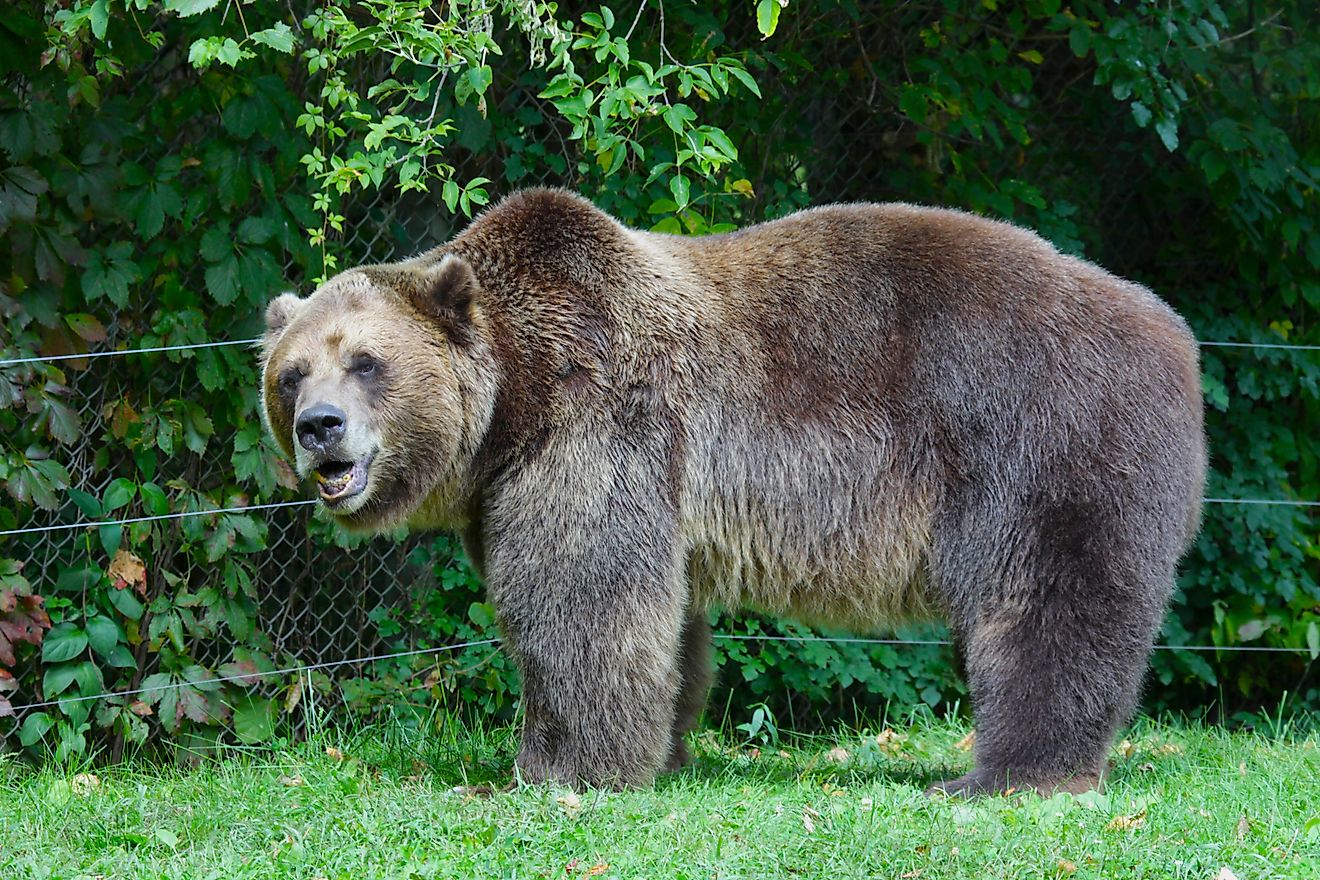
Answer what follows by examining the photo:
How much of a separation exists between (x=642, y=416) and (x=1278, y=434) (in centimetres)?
422

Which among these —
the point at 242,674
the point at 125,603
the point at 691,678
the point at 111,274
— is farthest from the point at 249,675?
the point at 691,678

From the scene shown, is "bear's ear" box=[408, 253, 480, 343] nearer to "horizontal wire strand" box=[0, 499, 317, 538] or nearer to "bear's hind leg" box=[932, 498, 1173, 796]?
"horizontal wire strand" box=[0, 499, 317, 538]

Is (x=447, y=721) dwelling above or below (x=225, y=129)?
below

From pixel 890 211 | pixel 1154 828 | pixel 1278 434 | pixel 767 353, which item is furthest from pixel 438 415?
pixel 1278 434

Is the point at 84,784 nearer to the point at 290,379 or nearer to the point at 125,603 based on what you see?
the point at 125,603

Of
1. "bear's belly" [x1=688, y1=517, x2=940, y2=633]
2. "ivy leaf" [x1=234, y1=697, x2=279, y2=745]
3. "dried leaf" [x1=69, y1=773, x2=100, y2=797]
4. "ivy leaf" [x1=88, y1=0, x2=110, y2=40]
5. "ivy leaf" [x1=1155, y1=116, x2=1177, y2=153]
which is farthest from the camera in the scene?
"ivy leaf" [x1=1155, y1=116, x2=1177, y2=153]

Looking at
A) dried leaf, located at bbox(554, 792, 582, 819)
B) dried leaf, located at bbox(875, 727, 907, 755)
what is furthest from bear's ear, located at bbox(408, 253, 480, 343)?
dried leaf, located at bbox(875, 727, 907, 755)

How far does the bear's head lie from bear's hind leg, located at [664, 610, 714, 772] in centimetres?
109

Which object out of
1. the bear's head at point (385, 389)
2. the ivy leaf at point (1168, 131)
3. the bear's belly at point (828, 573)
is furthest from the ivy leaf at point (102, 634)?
the ivy leaf at point (1168, 131)

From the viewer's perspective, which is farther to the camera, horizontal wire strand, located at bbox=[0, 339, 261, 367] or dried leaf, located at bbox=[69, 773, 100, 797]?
horizontal wire strand, located at bbox=[0, 339, 261, 367]

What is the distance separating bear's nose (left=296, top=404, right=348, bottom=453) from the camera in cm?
457

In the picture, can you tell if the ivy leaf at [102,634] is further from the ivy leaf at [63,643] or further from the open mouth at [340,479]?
the open mouth at [340,479]

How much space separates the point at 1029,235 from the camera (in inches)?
205

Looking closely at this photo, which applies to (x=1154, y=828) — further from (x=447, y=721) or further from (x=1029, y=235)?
(x=447, y=721)
